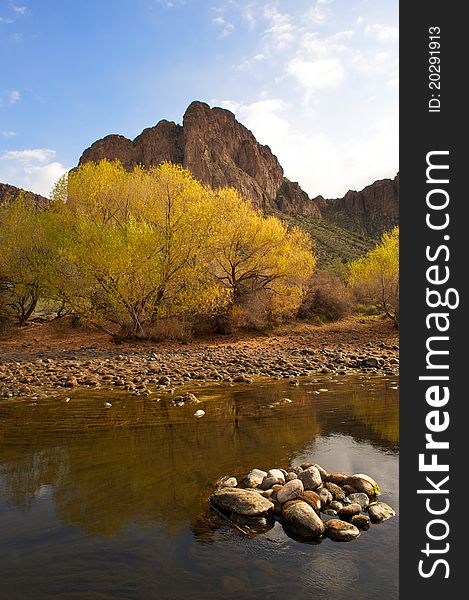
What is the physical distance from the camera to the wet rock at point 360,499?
438cm

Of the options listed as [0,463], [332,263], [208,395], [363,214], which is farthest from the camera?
[363,214]

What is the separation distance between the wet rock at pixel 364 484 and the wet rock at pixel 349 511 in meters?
0.36

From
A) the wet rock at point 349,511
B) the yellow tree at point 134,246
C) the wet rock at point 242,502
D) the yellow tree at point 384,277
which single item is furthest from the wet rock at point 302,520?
the yellow tree at point 384,277

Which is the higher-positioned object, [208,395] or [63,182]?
[63,182]

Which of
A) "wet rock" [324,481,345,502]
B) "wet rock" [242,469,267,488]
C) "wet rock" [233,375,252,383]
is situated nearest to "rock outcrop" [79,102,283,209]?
"wet rock" [233,375,252,383]

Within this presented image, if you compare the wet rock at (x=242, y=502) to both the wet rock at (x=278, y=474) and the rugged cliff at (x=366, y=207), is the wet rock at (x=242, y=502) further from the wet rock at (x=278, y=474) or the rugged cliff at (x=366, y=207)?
the rugged cliff at (x=366, y=207)

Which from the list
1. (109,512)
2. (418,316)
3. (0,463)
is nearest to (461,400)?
(418,316)

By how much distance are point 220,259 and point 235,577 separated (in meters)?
20.8

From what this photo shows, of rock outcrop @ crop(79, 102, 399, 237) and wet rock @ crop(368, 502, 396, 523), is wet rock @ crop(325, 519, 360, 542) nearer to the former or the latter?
wet rock @ crop(368, 502, 396, 523)

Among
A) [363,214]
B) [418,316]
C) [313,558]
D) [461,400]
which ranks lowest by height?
[313,558]

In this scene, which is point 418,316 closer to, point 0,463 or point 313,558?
point 313,558

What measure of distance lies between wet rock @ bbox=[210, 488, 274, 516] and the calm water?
164mm

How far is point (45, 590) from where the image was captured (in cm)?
303

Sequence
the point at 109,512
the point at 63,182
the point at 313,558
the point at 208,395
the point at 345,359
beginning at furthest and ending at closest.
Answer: the point at 63,182 → the point at 345,359 → the point at 208,395 → the point at 109,512 → the point at 313,558
